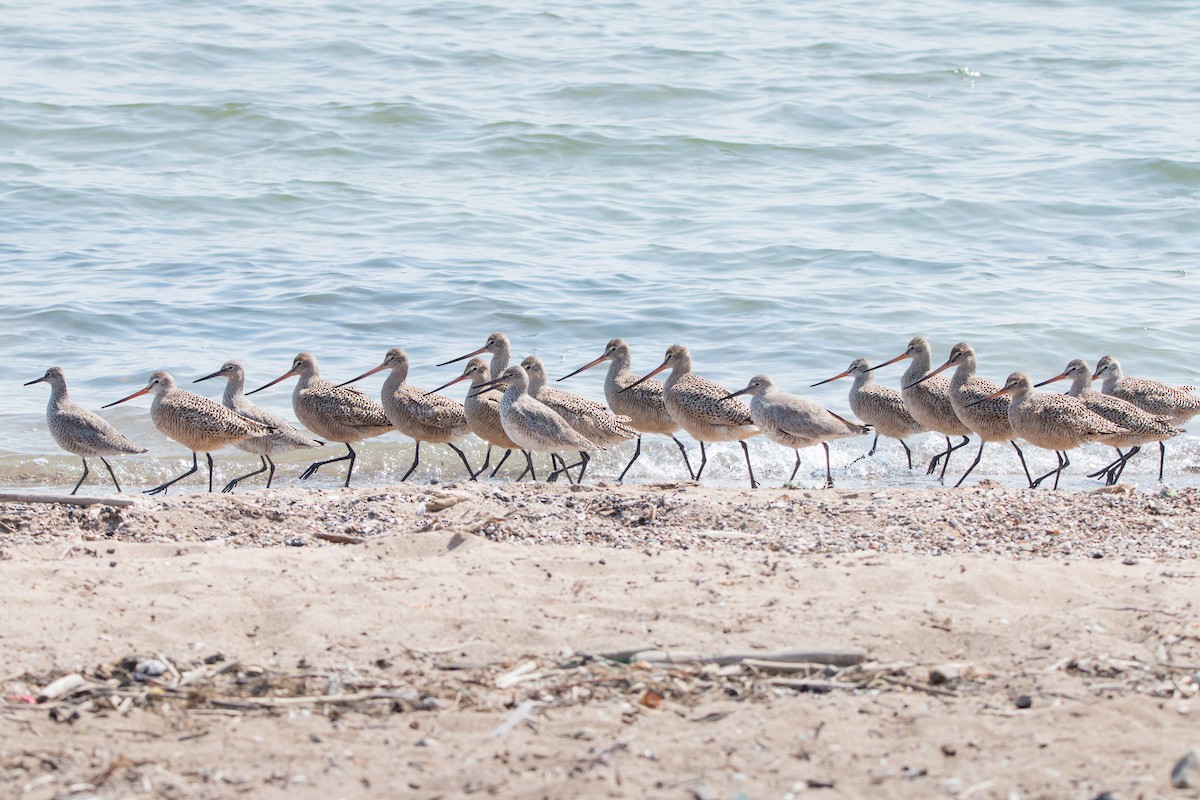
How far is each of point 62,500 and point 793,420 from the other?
4.67 metres

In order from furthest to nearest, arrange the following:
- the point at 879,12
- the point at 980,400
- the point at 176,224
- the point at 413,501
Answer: the point at 879,12, the point at 176,224, the point at 980,400, the point at 413,501

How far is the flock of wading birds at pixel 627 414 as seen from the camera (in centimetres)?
974

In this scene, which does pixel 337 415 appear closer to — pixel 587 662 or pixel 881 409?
pixel 881 409

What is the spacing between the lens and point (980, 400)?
10.3 meters

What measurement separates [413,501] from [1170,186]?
1357cm

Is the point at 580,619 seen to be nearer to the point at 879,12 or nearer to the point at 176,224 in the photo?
the point at 176,224

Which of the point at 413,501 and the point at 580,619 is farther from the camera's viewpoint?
the point at 413,501

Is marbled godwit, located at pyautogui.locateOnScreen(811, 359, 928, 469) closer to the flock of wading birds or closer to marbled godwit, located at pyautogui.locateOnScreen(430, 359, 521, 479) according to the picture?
the flock of wading birds

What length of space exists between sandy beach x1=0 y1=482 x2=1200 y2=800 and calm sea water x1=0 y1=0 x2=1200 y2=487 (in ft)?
15.2

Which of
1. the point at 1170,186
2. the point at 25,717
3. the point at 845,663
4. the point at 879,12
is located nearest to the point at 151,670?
the point at 25,717

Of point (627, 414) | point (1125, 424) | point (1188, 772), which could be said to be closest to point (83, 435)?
point (627, 414)

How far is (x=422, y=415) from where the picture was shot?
10.2m

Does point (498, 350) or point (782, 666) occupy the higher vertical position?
point (782, 666)

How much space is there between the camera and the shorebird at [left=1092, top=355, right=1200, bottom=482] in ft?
35.0
